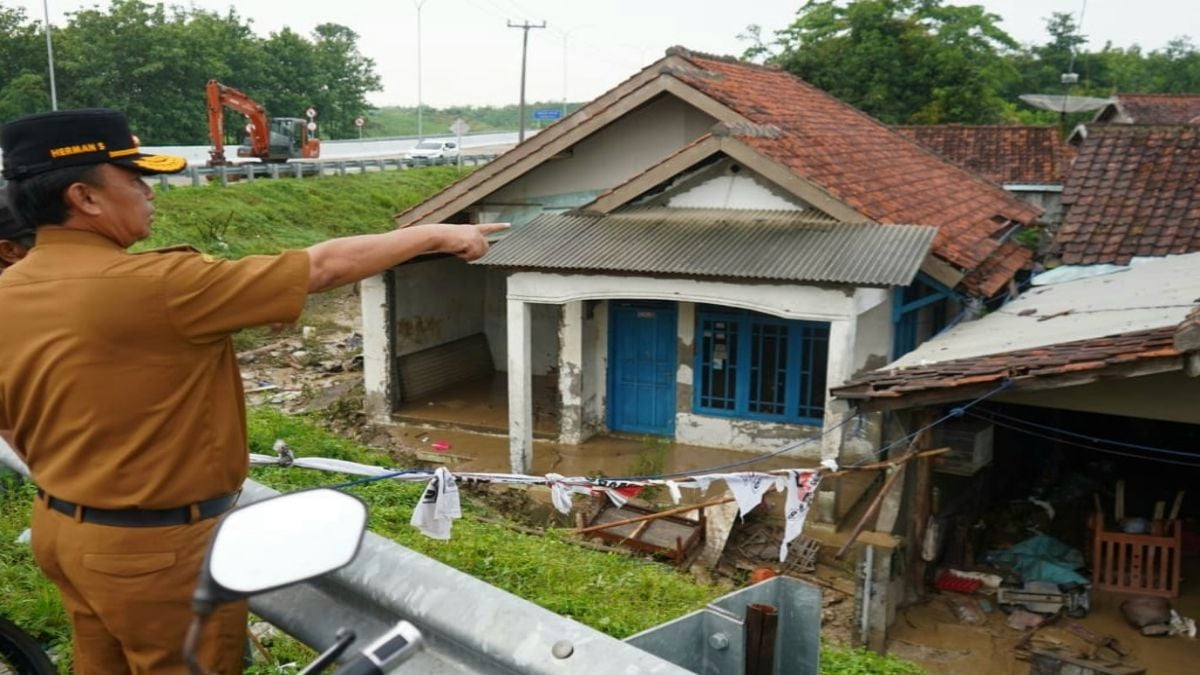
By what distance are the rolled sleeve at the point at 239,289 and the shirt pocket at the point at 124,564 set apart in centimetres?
60

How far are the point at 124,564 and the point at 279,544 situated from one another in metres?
0.93

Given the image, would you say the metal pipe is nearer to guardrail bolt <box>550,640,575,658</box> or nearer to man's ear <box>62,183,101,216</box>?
guardrail bolt <box>550,640,575,658</box>

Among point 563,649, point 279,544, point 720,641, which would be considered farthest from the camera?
point 720,641

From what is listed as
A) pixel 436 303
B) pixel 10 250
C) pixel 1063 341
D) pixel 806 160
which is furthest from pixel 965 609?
pixel 436 303

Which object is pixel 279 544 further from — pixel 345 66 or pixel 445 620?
pixel 345 66

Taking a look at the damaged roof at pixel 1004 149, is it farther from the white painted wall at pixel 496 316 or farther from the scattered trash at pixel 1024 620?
the scattered trash at pixel 1024 620

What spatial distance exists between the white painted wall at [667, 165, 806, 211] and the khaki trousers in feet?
36.1

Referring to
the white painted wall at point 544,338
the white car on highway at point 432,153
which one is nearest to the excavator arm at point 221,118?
the white car on highway at point 432,153

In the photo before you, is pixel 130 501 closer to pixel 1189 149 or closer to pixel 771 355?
pixel 771 355

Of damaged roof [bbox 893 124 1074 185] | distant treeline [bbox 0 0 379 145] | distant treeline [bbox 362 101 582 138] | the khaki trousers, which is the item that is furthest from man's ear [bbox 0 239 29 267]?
distant treeline [bbox 362 101 582 138]

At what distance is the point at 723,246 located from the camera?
39.0 ft

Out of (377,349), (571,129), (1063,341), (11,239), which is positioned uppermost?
(571,129)

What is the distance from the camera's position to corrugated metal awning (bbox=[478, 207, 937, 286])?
35.9 ft

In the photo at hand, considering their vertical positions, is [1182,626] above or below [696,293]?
below
